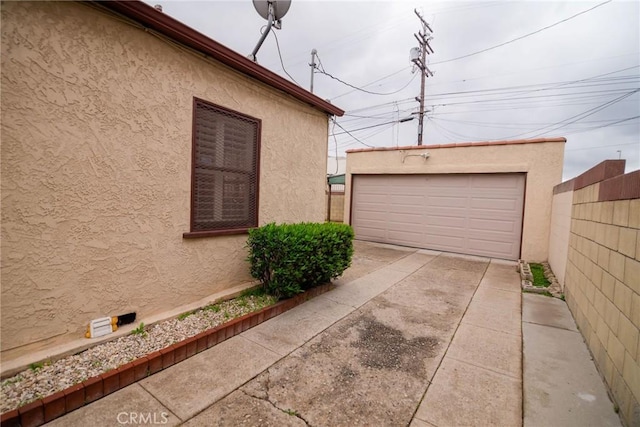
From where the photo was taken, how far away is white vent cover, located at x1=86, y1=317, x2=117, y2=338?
2.68 m

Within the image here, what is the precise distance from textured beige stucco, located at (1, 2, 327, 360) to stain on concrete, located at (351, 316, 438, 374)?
2.18 meters

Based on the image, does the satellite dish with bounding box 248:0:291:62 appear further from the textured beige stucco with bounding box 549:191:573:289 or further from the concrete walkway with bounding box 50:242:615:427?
the textured beige stucco with bounding box 549:191:573:289

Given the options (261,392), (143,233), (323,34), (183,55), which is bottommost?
(261,392)

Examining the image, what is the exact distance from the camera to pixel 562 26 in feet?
29.8

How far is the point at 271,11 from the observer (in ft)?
14.7

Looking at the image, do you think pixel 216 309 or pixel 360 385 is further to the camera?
pixel 216 309

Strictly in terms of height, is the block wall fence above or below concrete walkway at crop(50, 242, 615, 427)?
above


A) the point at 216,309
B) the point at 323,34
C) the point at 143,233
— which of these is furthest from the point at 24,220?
the point at 323,34

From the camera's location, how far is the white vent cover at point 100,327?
105 inches

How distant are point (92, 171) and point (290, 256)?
7.47 feet

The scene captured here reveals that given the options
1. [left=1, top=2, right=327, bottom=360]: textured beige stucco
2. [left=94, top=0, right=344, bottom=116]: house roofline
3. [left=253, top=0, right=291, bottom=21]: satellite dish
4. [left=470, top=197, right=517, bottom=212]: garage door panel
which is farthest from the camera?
[left=470, top=197, right=517, bottom=212]: garage door panel

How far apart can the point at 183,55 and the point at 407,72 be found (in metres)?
15.0

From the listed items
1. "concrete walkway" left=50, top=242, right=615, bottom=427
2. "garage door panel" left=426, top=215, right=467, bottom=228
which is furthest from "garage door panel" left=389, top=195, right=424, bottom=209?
"concrete walkway" left=50, top=242, right=615, bottom=427

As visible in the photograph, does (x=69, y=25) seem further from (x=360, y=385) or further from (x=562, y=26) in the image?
(x=562, y=26)
